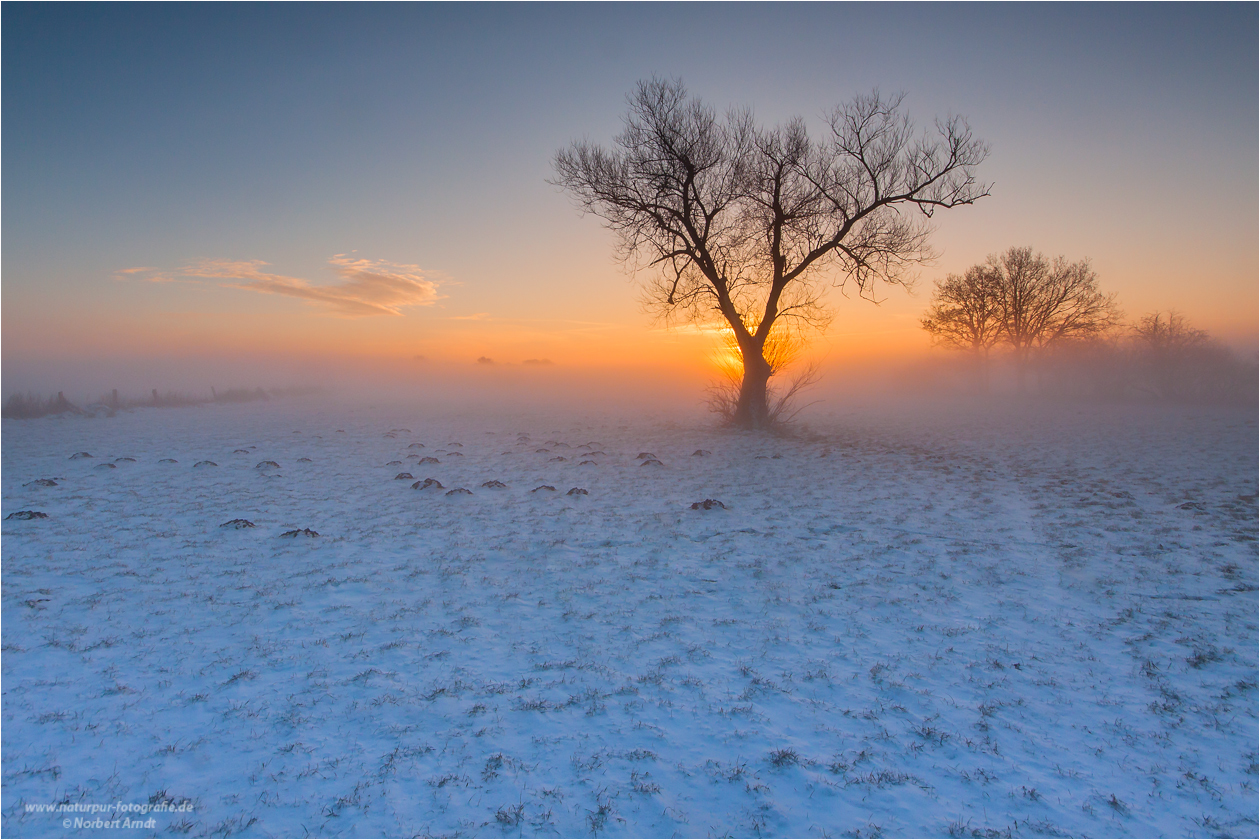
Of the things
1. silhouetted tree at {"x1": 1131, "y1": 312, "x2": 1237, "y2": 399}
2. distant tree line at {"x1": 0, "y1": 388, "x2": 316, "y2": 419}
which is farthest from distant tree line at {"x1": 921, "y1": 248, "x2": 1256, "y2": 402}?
distant tree line at {"x1": 0, "y1": 388, "x2": 316, "y2": 419}

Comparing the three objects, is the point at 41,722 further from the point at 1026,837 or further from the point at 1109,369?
the point at 1109,369

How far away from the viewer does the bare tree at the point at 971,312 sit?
38.4 m

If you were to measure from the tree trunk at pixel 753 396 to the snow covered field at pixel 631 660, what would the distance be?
29.4 ft

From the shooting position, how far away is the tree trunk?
19.8 meters

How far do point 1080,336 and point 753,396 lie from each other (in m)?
33.3

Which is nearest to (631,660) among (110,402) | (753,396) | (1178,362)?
(753,396)

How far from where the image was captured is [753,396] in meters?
20.3

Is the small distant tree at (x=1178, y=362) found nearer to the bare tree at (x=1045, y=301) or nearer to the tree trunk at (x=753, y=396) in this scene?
the bare tree at (x=1045, y=301)

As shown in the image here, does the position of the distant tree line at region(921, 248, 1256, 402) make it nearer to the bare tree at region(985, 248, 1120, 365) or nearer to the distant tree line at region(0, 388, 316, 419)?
the bare tree at region(985, 248, 1120, 365)

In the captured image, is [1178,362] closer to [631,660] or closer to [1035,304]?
[1035,304]

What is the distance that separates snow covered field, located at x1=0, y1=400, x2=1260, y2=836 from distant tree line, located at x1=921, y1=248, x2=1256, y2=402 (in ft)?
104

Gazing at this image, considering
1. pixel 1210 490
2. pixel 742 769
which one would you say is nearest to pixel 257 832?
pixel 742 769

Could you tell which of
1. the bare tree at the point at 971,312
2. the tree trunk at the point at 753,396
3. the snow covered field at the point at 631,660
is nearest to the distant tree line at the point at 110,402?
the snow covered field at the point at 631,660

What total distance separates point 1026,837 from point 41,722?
676 centimetres
